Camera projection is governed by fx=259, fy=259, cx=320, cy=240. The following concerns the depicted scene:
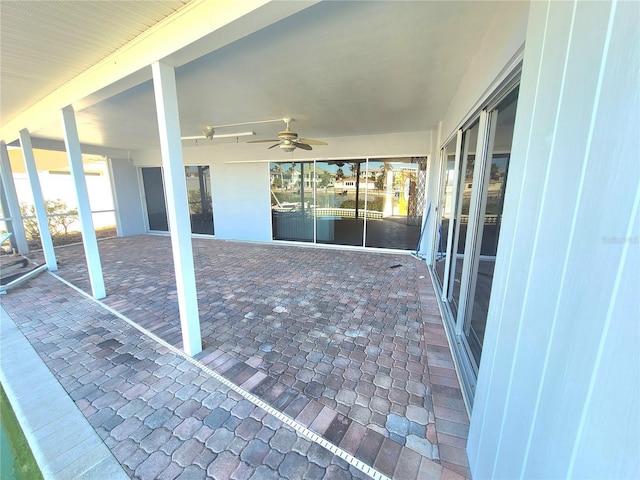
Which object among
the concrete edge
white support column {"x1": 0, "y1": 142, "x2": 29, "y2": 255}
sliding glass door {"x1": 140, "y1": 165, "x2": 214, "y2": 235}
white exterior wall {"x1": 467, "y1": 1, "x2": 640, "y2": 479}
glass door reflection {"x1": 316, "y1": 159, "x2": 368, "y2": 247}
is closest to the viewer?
white exterior wall {"x1": 467, "y1": 1, "x2": 640, "y2": 479}

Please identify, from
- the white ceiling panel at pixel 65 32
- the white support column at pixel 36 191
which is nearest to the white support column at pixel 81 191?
the white ceiling panel at pixel 65 32

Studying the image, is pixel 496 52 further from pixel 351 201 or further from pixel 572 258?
pixel 351 201

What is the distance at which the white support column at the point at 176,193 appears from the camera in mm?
1968

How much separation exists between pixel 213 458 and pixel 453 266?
122 inches

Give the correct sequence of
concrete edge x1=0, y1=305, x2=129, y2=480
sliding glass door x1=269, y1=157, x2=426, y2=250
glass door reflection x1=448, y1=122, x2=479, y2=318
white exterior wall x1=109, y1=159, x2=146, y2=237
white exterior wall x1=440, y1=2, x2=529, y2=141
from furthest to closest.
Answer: white exterior wall x1=109, y1=159, x2=146, y2=237, sliding glass door x1=269, y1=157, x2=426, y2=250, glass door reflection x1=448, y1=122, x2=479, y2=318, concrete edge x1=0, y1=305, x2=129, y2=480, white exterior wall x1=440, y1=2, x2=529, y2=141

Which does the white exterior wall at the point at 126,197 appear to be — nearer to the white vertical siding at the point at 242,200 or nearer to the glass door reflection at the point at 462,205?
the white vertical siding at the point at 242,200

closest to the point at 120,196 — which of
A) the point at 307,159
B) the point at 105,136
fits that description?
the point at 105,136

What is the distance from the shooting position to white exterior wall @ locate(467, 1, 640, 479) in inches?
21.5

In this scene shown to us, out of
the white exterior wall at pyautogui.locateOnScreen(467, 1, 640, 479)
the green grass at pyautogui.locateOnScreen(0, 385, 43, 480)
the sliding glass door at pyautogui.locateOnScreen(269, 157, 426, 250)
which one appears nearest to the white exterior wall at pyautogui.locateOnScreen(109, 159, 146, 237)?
the sliding glass door at pyautogui.locateOnScreen(269, 157, 426, 250)

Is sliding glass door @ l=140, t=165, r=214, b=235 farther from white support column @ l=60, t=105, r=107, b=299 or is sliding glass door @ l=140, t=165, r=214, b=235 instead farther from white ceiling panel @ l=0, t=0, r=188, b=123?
white ceiling panel @ l=0, t=0, r=188, b=123

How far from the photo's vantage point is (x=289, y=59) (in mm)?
2352

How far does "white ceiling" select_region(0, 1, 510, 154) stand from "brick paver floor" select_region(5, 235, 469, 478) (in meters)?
2.65

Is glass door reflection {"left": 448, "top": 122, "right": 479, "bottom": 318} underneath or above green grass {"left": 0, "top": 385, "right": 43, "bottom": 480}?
above

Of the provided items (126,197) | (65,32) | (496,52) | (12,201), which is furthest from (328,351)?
(126,197)
